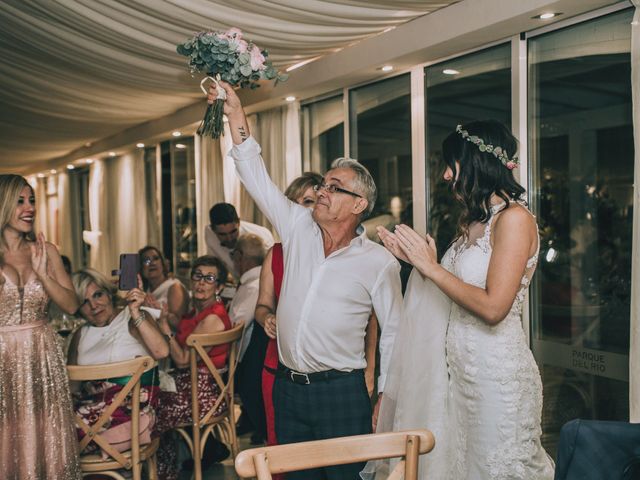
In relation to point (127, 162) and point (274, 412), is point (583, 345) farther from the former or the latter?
point (127, 162)

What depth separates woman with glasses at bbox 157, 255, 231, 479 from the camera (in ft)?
12.9

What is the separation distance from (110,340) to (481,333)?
6.42 ft

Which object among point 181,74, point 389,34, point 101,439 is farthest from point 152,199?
point 101,439

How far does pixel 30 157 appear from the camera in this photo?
37.0ft

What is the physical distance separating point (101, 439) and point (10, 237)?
1.02m

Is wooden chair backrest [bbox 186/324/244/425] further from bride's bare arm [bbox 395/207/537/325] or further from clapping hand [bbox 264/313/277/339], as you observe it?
bride's bare arm [bbox 395/207/537/325]

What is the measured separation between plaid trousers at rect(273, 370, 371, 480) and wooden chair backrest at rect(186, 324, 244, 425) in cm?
115

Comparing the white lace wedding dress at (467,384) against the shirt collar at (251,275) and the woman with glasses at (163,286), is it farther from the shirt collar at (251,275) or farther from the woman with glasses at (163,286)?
the woman with glasses at (163,286)

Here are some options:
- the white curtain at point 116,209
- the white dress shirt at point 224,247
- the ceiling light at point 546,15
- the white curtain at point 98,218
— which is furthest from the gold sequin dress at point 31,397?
the white curtain at point 98,218

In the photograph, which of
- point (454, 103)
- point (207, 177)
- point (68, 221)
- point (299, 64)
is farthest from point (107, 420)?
point (68, 221)

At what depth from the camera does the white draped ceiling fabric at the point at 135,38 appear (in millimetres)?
3590

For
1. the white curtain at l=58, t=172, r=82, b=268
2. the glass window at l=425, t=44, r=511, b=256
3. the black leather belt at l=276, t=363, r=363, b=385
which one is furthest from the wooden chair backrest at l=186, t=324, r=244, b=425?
the white curtain at l=58, t=172, r=82, b=268

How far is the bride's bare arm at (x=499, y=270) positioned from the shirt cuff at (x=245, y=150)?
786mm

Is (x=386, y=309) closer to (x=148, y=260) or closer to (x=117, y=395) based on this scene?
(x=117, y=395)
